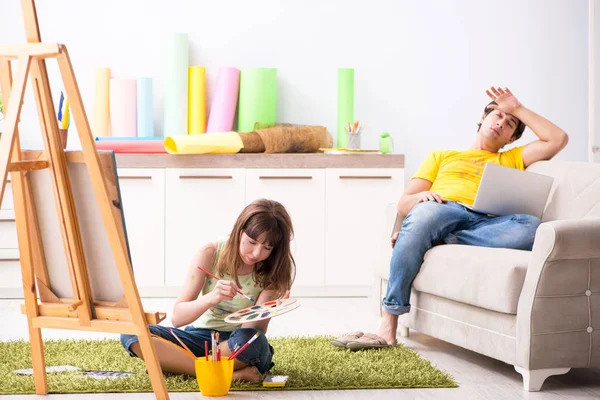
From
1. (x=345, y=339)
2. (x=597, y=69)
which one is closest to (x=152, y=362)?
(x=345, y=339)

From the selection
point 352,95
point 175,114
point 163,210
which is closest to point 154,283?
point 163,210

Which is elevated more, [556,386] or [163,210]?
[163,210]

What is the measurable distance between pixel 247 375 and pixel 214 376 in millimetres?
231

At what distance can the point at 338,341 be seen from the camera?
331 centimetres

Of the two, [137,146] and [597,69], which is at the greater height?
[597,69]

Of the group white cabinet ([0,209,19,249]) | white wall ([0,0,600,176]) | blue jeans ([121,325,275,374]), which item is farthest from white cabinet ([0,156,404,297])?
blue jeans ([121,325,275,374])

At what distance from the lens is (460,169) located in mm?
3727

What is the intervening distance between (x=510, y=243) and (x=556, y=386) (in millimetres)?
681

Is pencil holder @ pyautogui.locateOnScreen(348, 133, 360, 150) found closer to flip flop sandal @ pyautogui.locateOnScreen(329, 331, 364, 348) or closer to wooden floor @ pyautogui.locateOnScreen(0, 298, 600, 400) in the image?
wooden floor @ pyautogui.locateOnScreen(0, 298, 600, 400)

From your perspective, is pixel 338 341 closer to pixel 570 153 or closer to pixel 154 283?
pixel 154 283

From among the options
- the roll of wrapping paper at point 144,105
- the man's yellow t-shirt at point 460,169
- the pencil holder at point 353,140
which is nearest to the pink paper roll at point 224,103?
the roll of wrapping paper at point 144,105

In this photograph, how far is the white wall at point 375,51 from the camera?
5.26 m

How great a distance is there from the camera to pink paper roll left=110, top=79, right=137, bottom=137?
5.05m

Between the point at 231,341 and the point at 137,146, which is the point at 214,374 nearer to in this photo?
the point at 231,341
